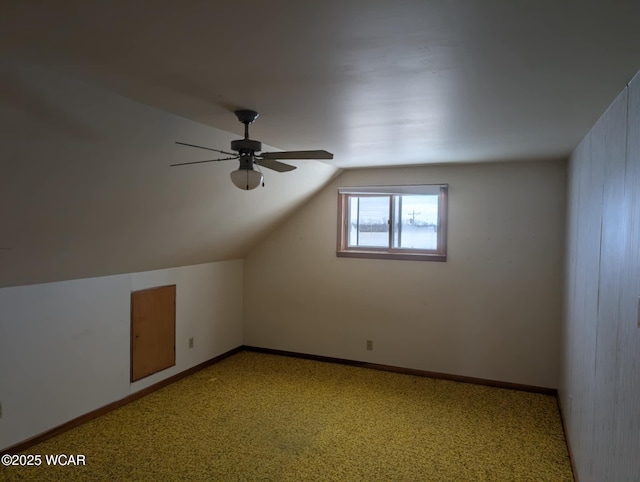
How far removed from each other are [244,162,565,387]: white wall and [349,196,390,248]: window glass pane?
0.71 feet

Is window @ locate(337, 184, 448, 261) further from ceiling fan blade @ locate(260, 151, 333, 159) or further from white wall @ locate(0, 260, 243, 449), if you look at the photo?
ceiling fan blade @ locate(260, 151, 333, 159)

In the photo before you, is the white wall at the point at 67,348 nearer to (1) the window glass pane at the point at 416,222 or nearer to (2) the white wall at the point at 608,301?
(1) the window glass pane at the point at 416,222

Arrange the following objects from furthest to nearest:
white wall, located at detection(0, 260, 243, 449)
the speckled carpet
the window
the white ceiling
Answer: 1. the window
2. white wall, located at detection(0, 260, 243, 449)
3. the speckled carpet
4. the white ceiling

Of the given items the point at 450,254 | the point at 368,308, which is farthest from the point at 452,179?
the point at 368,308

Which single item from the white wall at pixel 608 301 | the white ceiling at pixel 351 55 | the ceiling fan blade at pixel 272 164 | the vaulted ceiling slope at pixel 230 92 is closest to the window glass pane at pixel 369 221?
the vaulted ceiling slope at pixel 230 92

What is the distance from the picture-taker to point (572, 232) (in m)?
3.35

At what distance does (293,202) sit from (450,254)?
1.84 metres

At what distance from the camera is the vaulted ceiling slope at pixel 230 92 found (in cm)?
132

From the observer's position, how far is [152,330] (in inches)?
162

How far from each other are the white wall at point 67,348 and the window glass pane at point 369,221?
2.01 meters

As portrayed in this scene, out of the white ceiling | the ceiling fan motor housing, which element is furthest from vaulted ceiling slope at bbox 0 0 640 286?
the ceiling fan motor housing

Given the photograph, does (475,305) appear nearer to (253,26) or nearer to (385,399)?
(385,399)

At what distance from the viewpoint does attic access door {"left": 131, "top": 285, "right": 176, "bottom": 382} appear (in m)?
3.93

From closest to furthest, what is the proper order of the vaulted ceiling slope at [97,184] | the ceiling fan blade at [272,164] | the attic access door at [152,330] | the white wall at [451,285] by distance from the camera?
the vaulted ceiling slope at [97,184]
the ceiling fan blade at [272,164]
the attic access door at [152,330]
the white wall at [451,285]
